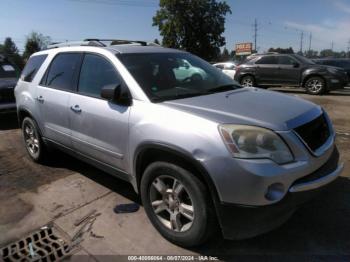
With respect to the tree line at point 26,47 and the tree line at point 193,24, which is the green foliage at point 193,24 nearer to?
the tree line at point 193,24

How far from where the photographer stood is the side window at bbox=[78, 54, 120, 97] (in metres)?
3.76

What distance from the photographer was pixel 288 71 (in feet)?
48.1

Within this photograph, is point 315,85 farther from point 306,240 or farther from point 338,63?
point 306,240

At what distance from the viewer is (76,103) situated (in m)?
4.05

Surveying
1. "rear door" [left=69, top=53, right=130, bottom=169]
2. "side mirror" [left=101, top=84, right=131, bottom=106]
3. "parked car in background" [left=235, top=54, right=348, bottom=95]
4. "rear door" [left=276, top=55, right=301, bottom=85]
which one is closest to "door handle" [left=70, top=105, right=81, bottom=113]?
"rear door" [left=69, top=53, right=130, bottom=169]

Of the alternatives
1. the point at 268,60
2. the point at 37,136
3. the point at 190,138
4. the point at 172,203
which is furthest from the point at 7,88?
the point at 268,60

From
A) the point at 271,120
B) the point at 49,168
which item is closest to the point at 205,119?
the point at 271,120

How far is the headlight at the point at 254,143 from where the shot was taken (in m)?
2.62

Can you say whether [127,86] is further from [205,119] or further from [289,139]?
[289,139]

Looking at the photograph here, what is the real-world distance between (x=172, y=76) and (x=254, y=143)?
1.51m

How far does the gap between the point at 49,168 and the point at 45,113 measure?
3.12 ft

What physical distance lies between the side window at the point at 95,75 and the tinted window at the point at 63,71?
21cm

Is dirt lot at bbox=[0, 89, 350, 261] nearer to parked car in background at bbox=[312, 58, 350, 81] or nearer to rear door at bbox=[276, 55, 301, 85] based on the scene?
rear door at bbox=[276, 55, 301, 85]

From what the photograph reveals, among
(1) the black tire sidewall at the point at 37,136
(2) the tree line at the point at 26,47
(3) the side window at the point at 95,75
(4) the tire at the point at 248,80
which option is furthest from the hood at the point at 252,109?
(2) the tree line at the point at 26,47
